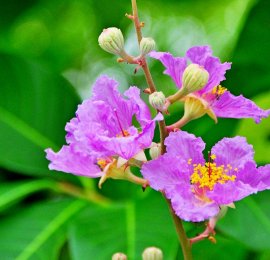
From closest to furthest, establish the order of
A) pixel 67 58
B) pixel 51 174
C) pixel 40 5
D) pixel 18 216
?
pixel 18 216, pixel 51 174, pixel 40 5, pixel 67 58

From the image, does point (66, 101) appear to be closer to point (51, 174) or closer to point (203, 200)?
point (51, 174)

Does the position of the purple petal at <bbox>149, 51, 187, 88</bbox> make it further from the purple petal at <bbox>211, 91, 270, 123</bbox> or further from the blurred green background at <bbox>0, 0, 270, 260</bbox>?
the blurred green background at <bbox>0, 0, 270, 260</bbox>

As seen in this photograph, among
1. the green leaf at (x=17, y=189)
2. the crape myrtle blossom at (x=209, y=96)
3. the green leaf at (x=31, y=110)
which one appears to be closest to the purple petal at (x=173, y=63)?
the crape myrtle blossom at (x=209, y=96)

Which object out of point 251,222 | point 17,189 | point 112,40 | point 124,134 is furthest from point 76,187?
point 112,40

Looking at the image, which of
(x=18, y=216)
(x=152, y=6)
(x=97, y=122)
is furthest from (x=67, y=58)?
(x=97, y=122)

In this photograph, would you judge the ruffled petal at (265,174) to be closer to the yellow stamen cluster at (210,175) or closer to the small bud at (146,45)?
the yellow stamen cluster at (210,175)

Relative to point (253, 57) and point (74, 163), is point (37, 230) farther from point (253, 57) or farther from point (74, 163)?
point (253, 57)

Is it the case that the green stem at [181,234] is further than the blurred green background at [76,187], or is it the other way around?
the blurred green background at [76,187]
